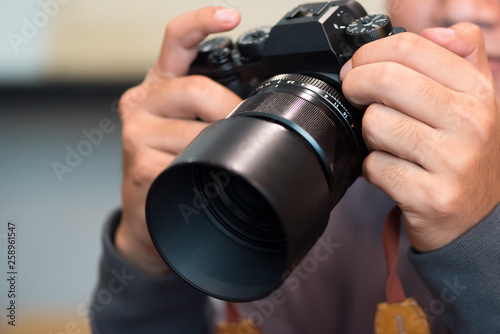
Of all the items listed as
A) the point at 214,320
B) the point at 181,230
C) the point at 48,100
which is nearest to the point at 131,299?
the point at 214,320

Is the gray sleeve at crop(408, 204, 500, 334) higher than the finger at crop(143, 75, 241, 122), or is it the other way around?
the finger at crop(143, 75, 241, 122)

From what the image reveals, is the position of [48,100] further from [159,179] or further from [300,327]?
[159,179]

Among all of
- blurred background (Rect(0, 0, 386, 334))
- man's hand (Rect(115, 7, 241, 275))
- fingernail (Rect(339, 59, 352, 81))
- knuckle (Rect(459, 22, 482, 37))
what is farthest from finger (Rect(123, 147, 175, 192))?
blurred background (Rect(0, 0, 386, 334))

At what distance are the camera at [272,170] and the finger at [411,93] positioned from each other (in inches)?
2.0

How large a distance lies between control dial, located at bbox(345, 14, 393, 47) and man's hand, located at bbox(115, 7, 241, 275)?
0.48 ft

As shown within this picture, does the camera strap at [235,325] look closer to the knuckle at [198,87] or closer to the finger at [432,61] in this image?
the knuckle at [198,87]

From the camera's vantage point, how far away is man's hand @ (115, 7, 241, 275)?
66cm

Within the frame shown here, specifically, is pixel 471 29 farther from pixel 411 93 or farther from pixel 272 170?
pixel 272 170

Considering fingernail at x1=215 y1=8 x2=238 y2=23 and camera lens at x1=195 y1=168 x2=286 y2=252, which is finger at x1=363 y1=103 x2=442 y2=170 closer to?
camera lens at x1=195 y1=168 x2=286 y2=252

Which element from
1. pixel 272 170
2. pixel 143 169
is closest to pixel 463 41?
pixel 272 170

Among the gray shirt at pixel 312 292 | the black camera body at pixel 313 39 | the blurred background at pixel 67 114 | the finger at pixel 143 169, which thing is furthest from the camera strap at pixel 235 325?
the blurred background at pixel 67 114

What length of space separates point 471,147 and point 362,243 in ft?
1.11

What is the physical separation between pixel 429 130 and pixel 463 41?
115 millimetres

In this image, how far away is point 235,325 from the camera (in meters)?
0.74
